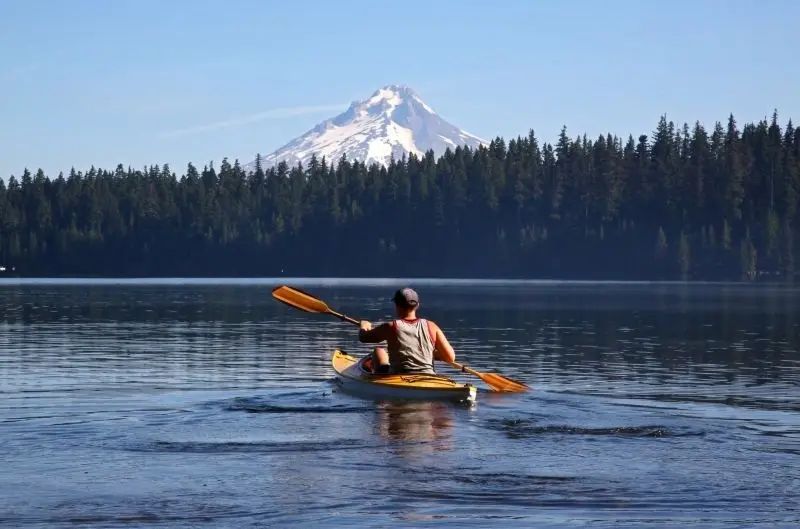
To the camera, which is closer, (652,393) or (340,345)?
(652,393)

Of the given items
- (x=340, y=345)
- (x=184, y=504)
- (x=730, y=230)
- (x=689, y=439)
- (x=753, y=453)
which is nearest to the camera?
(x=184, y=504)

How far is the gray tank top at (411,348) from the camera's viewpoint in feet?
82.9

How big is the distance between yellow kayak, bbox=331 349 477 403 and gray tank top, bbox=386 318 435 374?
16 cm

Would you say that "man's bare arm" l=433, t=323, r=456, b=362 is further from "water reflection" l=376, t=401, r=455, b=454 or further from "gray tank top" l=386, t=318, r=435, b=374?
"water reflection" l=376, t=401, r=455, b=454

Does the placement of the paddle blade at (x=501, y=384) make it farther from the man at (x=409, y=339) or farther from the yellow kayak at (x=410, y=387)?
the man at (x=409, y=339)

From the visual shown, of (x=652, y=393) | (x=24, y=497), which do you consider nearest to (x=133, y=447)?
(x=24, y=497)

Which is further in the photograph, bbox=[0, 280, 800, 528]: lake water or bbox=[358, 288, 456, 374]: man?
bbox=[358, 288, 456, 374]: man

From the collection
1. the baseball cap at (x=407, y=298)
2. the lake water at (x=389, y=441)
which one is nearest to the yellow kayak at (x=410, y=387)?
the lake water at (x=389, y=441)

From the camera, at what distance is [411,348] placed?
85.1ft

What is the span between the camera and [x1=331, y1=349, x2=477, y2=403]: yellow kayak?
25.8m

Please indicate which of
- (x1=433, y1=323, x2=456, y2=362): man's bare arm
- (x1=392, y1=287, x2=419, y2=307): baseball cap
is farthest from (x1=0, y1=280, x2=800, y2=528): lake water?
(x1=392, y1=287, x2=419, y2=307): baseball cap

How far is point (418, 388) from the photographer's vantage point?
25953 millimetres

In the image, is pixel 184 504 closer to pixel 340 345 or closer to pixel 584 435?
pixel 584 435

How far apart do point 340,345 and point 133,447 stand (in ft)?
85.8
